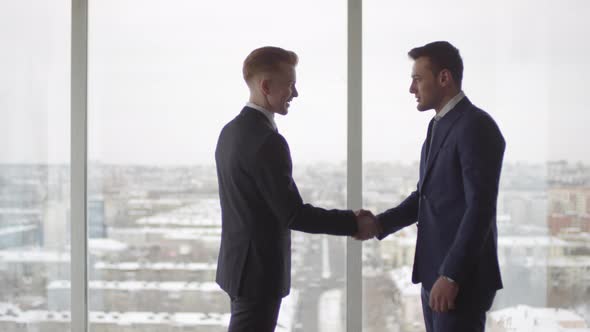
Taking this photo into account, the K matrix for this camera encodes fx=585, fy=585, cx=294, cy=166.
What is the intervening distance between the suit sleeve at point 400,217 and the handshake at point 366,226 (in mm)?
31

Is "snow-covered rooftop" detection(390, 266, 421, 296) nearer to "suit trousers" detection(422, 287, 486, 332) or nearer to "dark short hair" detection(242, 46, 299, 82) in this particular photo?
"suit trousers" detection(422, 287, 486, 332)

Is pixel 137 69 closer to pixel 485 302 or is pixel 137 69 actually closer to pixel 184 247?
pixel 184 247

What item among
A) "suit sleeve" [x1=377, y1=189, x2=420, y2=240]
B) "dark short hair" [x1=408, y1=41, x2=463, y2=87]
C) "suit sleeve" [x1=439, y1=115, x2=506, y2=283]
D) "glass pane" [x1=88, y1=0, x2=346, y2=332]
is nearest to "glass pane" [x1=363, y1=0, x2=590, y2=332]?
"suit sleeve" [x1=377, y1=189, x2=420, y2=240]

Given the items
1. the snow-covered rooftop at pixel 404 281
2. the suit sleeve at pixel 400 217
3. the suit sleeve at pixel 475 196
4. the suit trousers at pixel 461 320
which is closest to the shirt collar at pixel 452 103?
the suit sleeve at pixel 475 196

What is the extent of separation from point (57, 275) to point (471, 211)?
2140 mm

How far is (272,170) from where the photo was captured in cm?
→ 192

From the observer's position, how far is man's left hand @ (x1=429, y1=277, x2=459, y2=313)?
172 centimetres

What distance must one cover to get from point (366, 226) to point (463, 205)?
0.57 m

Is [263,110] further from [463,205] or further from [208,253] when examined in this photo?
[208,253]

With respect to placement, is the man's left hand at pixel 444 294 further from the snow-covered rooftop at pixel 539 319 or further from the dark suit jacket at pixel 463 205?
the snow-covered rooftop at pixel 539 319

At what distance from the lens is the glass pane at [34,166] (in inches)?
113

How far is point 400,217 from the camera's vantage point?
235 centimetres

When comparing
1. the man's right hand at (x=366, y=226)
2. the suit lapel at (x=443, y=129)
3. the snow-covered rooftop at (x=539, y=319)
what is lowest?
the snow-covered rooftop at (x=539, y=319)

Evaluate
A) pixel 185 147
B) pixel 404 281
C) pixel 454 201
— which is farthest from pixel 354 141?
pixel 454 201
